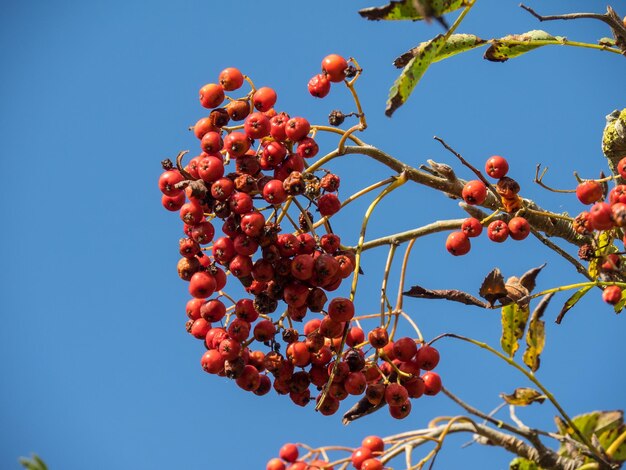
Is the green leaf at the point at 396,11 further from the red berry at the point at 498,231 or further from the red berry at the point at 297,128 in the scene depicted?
the red berry at the point at 498,231

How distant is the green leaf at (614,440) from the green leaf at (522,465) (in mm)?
293

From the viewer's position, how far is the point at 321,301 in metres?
3.53

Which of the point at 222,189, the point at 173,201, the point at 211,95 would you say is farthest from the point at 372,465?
the point at 211,95

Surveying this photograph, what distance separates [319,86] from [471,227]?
92cm

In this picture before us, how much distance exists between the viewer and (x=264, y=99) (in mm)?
3725

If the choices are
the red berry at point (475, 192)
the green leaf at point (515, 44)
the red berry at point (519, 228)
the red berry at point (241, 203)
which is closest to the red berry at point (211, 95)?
the red berry at point (241, 203)

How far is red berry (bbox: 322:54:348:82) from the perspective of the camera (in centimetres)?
368

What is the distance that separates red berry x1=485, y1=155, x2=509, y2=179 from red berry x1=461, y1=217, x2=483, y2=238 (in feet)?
0.81

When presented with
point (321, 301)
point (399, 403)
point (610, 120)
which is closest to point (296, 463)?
point (399, 403)

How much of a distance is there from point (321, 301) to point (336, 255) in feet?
0.66

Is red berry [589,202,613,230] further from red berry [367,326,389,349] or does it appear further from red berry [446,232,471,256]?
red berry [367,326,389,349]

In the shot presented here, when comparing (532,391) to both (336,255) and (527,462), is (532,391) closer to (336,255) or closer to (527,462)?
(527,462)

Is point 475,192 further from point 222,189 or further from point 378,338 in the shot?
point 222,189

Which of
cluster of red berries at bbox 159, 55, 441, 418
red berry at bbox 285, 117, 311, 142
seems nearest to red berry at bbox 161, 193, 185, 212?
Answer: cluster of red berries at bbox 159, 55, 441, 418
